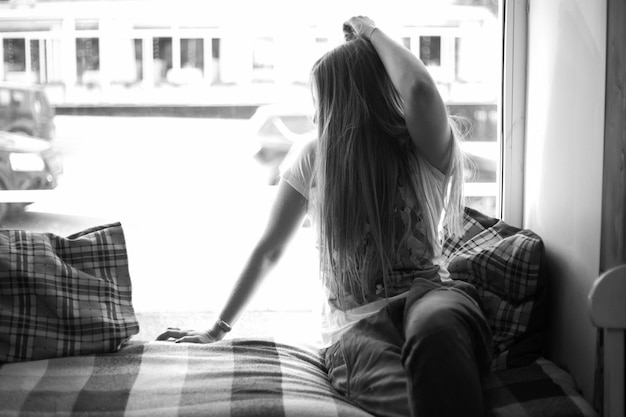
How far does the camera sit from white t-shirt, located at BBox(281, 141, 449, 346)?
1658 mm

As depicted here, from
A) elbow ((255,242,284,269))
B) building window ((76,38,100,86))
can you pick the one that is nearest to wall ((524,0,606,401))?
elbow ((255,242,284,269))

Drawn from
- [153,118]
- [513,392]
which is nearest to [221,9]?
[153,118]

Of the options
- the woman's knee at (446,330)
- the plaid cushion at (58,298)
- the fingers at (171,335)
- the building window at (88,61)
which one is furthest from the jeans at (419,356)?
the building window at (88,61)

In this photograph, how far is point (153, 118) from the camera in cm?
216

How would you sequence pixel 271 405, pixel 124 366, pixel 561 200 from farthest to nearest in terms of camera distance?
pixel 561 200 < pixel 124 366 < pixel 271 405

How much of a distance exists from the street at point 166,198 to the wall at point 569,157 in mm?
757

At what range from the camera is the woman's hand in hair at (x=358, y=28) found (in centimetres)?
173

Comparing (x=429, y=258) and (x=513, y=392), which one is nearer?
(x=513, y=392)

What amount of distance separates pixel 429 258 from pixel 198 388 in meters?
0.60

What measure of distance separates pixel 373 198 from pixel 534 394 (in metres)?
0.54

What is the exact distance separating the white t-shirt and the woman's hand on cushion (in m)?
0.29

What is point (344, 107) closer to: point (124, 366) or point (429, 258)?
point (429, 258)

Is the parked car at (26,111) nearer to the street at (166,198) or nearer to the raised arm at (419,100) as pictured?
the street at (166,198)

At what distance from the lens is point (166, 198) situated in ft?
7.22
